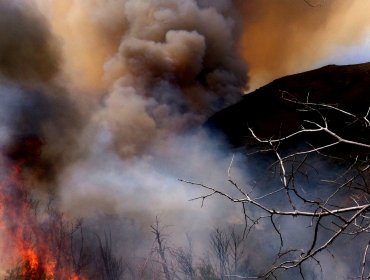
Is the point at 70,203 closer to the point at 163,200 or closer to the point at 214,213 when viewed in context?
the point at 163,200

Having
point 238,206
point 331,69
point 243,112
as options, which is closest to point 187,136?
point 243,112

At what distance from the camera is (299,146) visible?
30.7m

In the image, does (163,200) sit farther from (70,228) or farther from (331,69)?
(331,69)

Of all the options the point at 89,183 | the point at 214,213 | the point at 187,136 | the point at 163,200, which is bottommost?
the point at 214,213

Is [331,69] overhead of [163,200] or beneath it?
overhead

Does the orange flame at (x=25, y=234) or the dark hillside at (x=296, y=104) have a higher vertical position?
the dark hillside at (x=296, y=104)

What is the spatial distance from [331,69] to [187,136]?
1846cm

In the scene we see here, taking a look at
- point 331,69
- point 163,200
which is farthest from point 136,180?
point 331,69

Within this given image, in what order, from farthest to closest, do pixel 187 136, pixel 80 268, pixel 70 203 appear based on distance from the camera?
pixel 187 136 → pixel 70 203 → pixel 80 268

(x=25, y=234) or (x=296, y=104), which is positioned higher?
(x=296, y=104)

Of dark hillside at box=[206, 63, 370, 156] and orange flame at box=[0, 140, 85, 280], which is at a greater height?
dark hillside at box=[206, 63, 370, 156]

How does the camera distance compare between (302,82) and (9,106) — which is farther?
(302,82)

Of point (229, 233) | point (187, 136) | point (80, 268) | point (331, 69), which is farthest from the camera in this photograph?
point (187, 136)

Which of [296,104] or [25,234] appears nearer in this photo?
[296,104]
